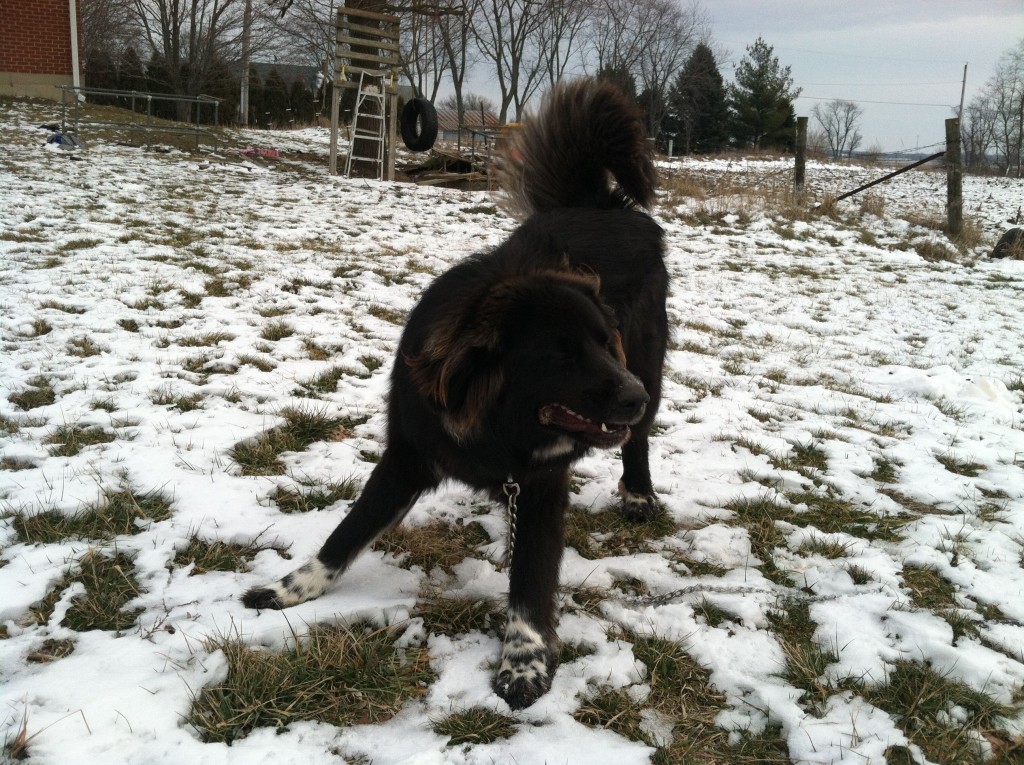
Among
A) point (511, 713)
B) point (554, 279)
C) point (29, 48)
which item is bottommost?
point (511, 713)

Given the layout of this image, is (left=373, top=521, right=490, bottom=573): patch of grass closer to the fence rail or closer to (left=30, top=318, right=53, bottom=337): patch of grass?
(left=30, top=318, right=53, bottom=337): patch of grass

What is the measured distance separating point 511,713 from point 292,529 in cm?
134

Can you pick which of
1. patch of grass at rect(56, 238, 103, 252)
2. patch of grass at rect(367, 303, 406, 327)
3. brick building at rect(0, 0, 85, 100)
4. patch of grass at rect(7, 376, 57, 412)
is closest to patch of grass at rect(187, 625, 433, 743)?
patch of grass at rect(7, 376, 57, 412)

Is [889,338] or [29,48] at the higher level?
[29,48]

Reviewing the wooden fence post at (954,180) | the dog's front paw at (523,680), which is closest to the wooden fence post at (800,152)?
the wooden fence post at (954,180)

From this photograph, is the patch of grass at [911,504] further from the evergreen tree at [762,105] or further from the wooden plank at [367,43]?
the evergreen tree at [762,105]

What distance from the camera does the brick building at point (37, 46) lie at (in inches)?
738

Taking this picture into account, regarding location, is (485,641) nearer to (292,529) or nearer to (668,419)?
(292,529)

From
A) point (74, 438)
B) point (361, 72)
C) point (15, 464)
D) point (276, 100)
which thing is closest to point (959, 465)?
point (74, 438)

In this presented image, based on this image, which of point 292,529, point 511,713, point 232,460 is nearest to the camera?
point 511,713

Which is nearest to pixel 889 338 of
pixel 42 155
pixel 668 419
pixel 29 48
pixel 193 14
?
pixel 668 419

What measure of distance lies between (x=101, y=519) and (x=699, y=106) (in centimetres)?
4689

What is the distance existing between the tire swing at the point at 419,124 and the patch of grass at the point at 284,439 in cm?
1198

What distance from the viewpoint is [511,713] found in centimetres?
203
